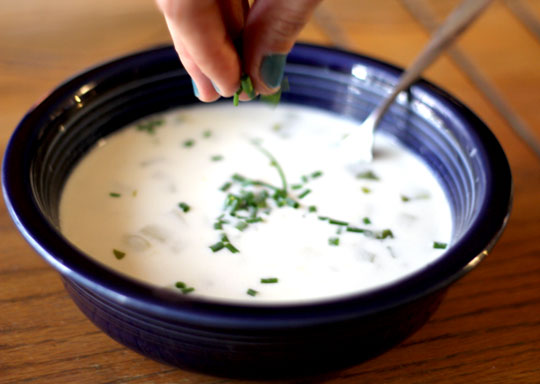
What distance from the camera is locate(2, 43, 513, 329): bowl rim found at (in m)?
0.85

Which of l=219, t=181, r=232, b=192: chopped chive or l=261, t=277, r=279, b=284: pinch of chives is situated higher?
l=261, t=277, r=279, b=284: pinch of chives

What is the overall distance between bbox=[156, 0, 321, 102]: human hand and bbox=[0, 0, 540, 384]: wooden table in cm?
45

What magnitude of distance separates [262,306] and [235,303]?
3cm

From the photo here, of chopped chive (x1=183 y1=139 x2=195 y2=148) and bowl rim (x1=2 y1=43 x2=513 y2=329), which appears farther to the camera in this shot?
chopped chive (x1=183 y1=139 x2=195 y2=148)

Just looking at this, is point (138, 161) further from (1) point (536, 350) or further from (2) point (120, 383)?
(1) point (536, 350)

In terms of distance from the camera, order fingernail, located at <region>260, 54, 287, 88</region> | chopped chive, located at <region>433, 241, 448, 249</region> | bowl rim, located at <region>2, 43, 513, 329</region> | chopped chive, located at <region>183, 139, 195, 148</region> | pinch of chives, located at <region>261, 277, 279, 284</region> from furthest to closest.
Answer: chopped chive, located at <region>183, 139, 195, 148</region>
chopped chive, located at <region>433, 241, 448, 249</region>
pinch of chives, located at <region>261, 277, 279, 284</region>
fingernail, located at <region>260, 54, 287, 88</region>
bowl rim, located at <region>2, 43, 513, 329</region>

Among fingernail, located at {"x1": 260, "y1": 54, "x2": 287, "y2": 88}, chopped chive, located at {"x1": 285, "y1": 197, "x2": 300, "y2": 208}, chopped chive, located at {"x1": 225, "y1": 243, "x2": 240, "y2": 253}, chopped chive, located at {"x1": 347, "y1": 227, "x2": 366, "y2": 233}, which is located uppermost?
fingernail, located at {"x1": 260, "y1": 54, "x2": 287, "y2": 88}

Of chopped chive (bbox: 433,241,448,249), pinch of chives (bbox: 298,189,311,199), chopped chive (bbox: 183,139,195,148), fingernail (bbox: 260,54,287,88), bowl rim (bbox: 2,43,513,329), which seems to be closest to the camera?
bowl rim (bbox: 2,43,513,329)

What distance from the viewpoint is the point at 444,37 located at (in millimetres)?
1328

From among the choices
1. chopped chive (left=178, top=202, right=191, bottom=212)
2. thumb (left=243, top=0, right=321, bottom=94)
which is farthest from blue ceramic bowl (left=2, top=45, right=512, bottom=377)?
thumb (left=243, top=0, right=321, bottom=94)

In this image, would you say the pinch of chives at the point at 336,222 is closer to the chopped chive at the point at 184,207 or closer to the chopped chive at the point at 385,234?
the chopped chive at the point at 385,234

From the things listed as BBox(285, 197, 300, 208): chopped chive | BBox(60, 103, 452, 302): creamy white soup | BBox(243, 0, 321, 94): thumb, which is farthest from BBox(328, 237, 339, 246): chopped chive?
BBox(243, 0, 321, 94): thumb

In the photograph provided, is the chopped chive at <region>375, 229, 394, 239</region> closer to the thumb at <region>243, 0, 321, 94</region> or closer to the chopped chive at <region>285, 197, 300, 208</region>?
the chopped chive at <region>285, 197, 300, 208</region>

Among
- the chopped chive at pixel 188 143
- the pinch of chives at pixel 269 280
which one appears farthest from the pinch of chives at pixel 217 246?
the chopped chive at pixel 188 143
